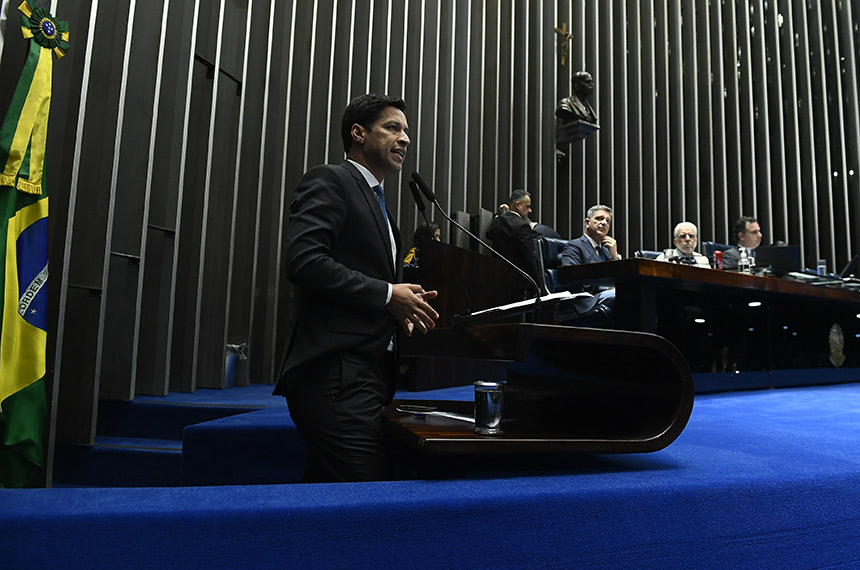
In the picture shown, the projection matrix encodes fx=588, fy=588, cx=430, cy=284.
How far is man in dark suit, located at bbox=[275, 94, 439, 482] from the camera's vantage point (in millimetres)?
1188

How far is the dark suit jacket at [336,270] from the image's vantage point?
3.94 ft

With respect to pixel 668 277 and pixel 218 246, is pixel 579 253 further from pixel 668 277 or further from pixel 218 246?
pixel 218 246

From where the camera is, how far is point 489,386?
103cm

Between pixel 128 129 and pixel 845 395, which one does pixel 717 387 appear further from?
pixel 128 129

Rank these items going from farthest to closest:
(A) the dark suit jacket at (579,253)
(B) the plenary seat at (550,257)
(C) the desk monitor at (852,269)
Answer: (C) the desk monitor at (852,269), (B) the plenary seat at (550,257), (A) the dark suit jacket at (579,253)

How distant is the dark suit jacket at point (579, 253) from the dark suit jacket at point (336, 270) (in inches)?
102

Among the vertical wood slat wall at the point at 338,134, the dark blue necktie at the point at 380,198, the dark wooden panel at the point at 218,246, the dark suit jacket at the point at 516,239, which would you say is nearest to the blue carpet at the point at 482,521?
the dark blue necktie at the point at 380,198

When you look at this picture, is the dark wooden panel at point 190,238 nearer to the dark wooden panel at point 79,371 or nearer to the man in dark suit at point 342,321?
the dark wooden panel at point 79,371

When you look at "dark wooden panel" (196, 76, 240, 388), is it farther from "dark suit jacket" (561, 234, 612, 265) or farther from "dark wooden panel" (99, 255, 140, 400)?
"dark suit jacket" (561, 234, 612, 265)

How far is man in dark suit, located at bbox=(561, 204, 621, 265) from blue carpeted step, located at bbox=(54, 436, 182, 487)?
2539 millimetres

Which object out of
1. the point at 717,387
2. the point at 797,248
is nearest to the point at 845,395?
the point at 717,387

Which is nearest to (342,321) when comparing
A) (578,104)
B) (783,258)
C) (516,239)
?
(516,239)

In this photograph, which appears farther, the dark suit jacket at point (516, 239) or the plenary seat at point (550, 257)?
the dark suit jacket at point (516, 239)

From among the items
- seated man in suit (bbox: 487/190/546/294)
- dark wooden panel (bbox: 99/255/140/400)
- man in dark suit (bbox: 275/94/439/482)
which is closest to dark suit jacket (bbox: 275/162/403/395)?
man in dark suit (bbox: 275/94/439/482)
